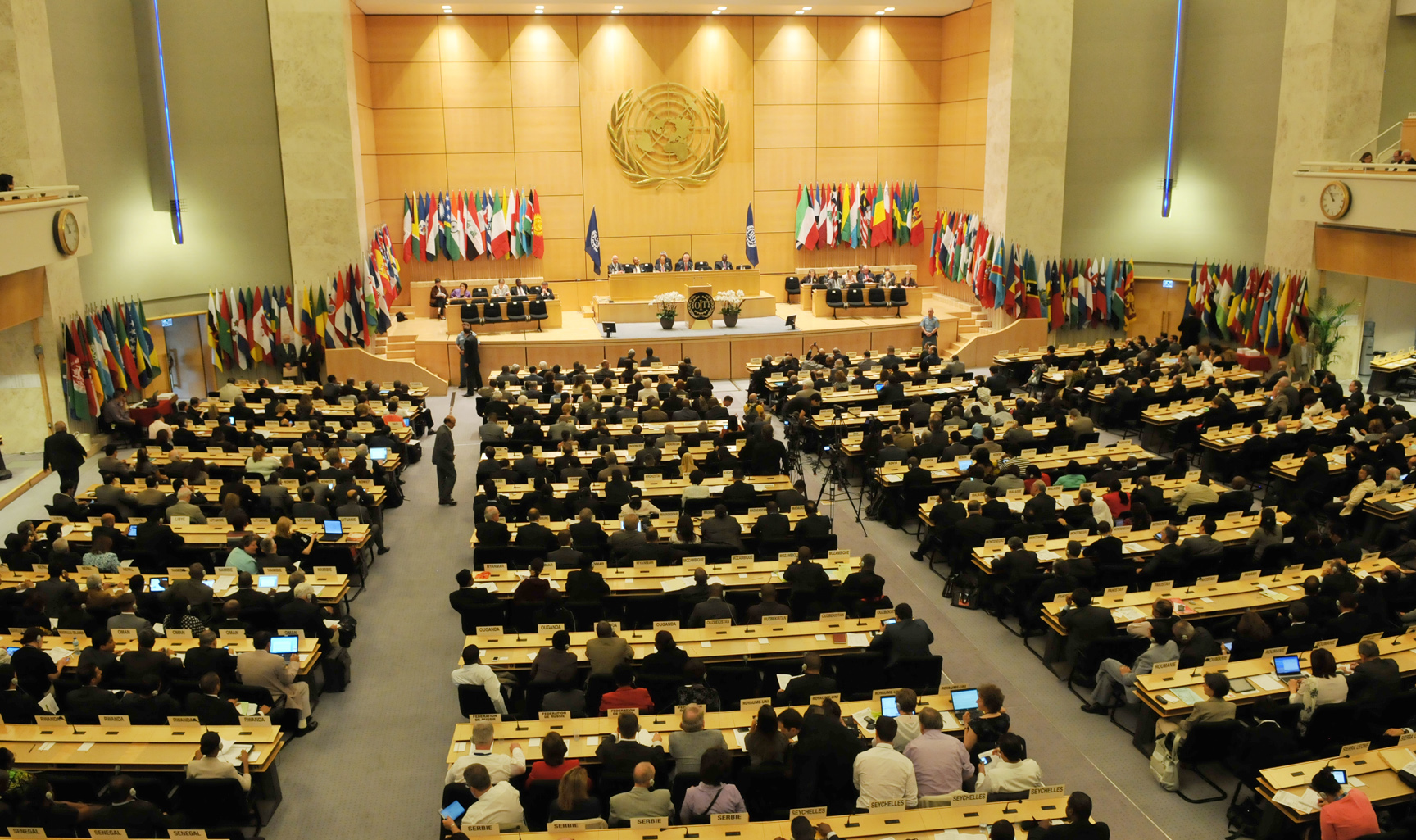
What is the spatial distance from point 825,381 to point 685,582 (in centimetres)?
954

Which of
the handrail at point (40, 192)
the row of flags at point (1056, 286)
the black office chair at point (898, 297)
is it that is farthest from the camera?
the black office chair at point (898, 297)

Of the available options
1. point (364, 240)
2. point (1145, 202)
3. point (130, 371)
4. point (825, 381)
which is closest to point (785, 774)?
point (825, 381)

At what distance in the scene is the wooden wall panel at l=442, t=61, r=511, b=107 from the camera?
1122 inches

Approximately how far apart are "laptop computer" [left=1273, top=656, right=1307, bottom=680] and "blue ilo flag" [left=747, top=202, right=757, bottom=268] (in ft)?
75.2

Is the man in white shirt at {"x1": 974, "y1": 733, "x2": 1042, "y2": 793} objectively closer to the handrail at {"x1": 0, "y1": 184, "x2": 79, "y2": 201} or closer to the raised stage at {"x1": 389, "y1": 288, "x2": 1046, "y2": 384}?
the handrail at {"x1": 0, "y1": 184, "x2": 79, "y2": 201}

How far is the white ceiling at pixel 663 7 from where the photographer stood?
26984 mm

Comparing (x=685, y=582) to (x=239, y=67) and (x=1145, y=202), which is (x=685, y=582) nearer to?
(x=239, y=67)

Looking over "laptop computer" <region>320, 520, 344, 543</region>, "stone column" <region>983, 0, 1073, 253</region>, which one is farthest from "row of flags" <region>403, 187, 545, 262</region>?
"laptop computer" <region>320, 520, 344, 543</region>

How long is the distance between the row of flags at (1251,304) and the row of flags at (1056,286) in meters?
1.69

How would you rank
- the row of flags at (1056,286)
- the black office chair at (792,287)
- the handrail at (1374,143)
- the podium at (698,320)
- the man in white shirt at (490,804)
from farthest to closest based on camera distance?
the black office chair at (792,287)
the row of flags at (1056,286)
the podium at (698,320)
the handrail at (1374,143)
the man in white shirt at (490,804)

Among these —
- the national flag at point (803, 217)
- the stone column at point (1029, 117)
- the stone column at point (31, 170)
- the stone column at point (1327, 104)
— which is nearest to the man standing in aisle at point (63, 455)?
the stone column at point (31, 170)

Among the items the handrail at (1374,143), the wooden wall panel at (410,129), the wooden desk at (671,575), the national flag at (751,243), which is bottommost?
the wooden desk at (671,575)

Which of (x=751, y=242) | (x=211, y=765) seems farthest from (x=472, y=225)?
(x=211, y=765)

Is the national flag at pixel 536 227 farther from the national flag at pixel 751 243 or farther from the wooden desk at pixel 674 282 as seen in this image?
the national flag at pixel 751 243
